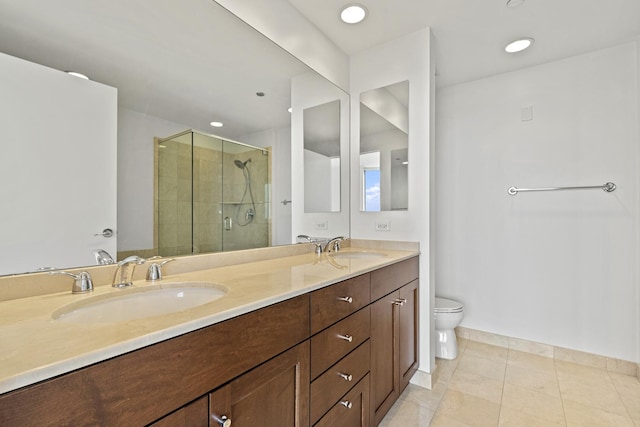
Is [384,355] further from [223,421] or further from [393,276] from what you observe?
[223,421]

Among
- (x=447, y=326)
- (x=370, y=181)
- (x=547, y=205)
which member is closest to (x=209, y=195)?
(x=370, y=181)

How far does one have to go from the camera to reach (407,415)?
163 cm

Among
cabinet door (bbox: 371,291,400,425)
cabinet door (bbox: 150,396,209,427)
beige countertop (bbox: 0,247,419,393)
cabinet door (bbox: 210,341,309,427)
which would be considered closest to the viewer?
beige countertop (bbox: 0,247,419,393)

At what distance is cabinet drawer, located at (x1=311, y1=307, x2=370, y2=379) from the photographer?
1.02 meters

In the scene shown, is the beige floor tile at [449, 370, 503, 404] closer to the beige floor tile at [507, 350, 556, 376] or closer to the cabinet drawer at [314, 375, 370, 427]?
the beige floor tile at [507, 350, 556, 376]

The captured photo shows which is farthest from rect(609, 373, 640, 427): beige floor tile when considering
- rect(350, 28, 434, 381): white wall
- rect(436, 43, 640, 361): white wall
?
rect(350, 28, 434, 381): white wall

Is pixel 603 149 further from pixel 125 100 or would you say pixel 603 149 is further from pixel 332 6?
pixel 125 100

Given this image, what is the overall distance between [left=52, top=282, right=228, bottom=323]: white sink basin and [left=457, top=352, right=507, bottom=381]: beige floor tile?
198 centimetres

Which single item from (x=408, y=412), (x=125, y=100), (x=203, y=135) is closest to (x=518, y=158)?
(x=408, y=412)

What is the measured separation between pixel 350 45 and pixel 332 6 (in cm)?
43

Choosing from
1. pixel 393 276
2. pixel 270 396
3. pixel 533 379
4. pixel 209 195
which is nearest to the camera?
pixel 270 396

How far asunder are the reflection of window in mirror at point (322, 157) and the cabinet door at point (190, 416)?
1.38m

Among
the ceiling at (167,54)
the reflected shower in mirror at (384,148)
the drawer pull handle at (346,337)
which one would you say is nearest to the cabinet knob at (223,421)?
the drawer pull handle at (346,337)

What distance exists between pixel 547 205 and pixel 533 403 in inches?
55.7
